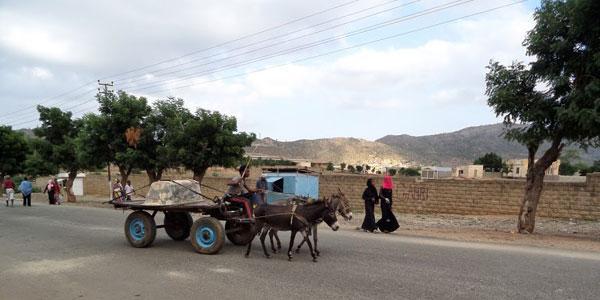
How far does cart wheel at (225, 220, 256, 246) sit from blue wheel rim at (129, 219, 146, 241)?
6.20 ft

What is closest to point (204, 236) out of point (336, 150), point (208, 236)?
point (208, 236)

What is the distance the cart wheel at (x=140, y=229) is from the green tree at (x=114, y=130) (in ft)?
51.6

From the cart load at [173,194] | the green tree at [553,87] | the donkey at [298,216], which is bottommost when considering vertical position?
A: the donkey at [298,216]

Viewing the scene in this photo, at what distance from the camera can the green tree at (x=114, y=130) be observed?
87.4 feet

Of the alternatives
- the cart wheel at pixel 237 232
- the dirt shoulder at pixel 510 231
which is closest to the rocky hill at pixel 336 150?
the dirt shoulder at pixel 510 231

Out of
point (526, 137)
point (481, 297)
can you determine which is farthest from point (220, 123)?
point (481, 297)

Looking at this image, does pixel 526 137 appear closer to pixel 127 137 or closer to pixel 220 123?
pixel 220 123

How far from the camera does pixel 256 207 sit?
32.7 ft

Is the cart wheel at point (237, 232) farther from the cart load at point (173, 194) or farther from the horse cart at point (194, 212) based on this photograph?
the cart load at point (173, 194)

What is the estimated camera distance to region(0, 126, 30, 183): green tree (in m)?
48.2

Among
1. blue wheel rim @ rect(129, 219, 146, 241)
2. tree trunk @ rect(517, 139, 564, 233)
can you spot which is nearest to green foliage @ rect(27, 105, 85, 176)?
blue wheel rim @ rect(129, 219, 146, 241)

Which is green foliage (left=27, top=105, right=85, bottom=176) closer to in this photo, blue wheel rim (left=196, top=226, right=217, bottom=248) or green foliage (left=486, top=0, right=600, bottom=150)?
blue wheel rim (left=196, top=226, right=217, bottom=248)

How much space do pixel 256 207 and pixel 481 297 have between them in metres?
4.71

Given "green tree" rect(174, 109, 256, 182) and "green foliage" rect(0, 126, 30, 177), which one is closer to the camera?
"green tree" rect(174, 109, 256, 182)
